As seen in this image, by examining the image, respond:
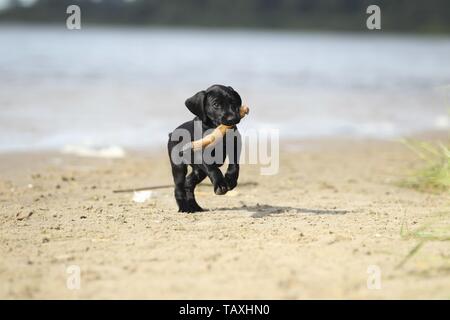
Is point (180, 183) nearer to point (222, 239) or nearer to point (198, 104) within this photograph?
point (198, 104)

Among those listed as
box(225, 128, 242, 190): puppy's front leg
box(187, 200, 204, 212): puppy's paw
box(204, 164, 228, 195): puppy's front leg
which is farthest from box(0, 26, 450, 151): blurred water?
box(187, 200, 204, 212): puppy's paw

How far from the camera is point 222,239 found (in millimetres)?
5090

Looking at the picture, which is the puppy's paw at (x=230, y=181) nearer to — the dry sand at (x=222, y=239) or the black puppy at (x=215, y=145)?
the black puppy at (x=215, y=145)

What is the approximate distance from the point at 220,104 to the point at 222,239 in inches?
46.9

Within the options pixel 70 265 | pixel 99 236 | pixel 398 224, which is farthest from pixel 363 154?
pixel 70 265

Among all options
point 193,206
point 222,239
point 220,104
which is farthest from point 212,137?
point 222,239

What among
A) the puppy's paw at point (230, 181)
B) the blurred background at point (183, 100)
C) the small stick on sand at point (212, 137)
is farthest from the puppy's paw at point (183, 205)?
the blurred background at point (183, 100)

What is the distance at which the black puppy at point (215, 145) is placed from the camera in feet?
18.8

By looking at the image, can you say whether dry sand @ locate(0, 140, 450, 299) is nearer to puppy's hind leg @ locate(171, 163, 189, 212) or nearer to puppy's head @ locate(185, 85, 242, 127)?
puppy's hind leg @ locate(171, 163, 189, 212)

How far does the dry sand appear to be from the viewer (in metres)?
4.10
